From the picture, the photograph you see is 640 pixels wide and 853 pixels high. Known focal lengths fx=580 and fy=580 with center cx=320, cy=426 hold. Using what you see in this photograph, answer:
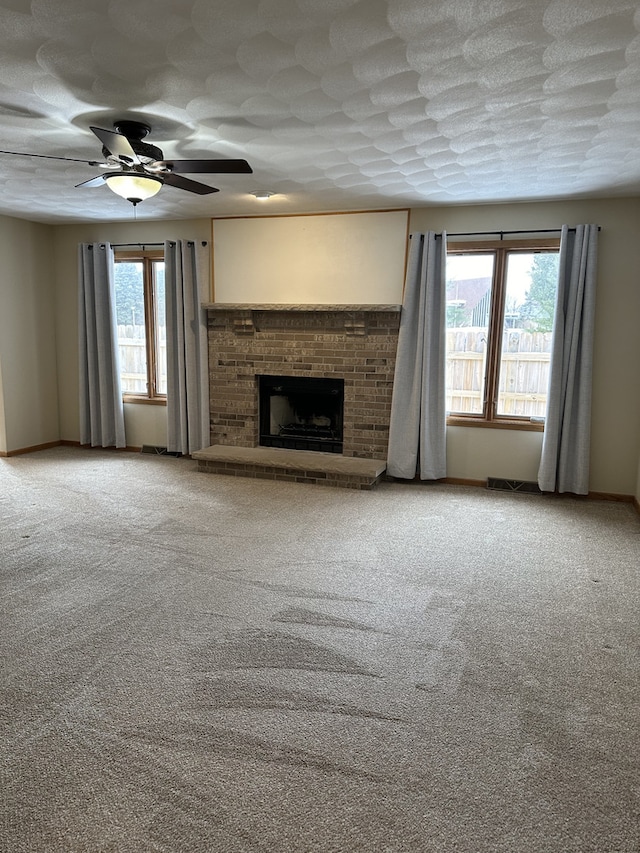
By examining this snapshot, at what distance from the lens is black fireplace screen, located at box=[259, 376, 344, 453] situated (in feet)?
19.6

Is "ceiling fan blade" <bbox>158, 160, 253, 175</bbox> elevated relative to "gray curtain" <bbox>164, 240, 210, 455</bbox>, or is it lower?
elevated

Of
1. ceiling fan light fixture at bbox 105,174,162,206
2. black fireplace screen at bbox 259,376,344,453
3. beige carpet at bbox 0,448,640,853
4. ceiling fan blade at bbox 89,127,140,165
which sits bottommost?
beige carpet at bbox 0,448,640,853

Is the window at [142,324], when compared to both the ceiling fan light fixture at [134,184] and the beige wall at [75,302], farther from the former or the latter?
the ceiling fan light fixture at [134,184]

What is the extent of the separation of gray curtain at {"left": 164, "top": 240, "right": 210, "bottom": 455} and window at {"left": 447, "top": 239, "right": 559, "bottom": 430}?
8.34ft

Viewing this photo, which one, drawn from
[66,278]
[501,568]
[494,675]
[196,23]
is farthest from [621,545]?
[66,278]

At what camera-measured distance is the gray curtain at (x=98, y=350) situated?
21.1 feet

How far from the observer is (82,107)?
9.68 feet

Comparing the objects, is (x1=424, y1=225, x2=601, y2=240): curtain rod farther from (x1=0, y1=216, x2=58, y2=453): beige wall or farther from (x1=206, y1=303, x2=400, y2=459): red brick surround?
(x1=0, y1=216, x2=58, y2=453): beige wall

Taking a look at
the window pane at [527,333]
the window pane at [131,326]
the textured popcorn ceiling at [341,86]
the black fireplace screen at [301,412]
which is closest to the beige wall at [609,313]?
the window pane at [527,333]

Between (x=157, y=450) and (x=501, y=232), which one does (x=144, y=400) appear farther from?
(x=501, y=232)

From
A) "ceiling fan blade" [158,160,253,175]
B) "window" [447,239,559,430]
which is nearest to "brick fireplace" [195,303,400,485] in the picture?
"window" [447,239,559,430]

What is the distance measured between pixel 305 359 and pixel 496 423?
196 cm

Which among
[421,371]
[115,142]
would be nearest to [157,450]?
[421,371]

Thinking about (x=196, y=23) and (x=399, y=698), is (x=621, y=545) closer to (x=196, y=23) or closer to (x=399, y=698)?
(x=399, y=698)
